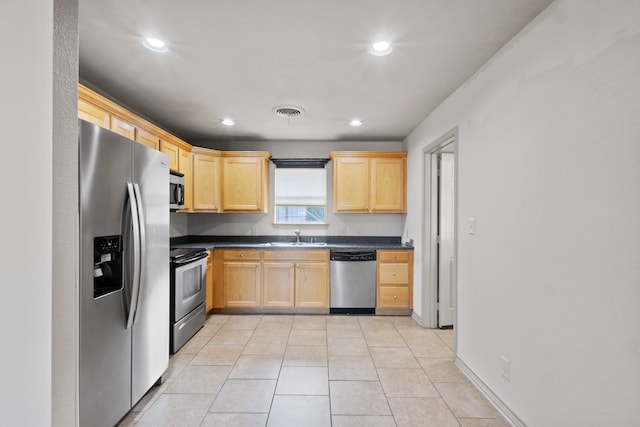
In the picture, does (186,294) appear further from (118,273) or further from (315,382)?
(315,382)

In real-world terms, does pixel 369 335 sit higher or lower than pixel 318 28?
lower

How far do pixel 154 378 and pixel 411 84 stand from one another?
3.11m

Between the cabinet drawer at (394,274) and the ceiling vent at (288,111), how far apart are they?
2.22 meters

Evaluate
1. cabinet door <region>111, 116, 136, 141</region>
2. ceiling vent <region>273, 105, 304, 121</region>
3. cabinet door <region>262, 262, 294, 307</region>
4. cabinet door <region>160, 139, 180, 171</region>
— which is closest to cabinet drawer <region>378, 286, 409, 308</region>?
cabinet door <region>262, 262, 294, 307</region>

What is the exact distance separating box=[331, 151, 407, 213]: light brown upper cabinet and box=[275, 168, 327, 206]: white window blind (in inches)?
17.5

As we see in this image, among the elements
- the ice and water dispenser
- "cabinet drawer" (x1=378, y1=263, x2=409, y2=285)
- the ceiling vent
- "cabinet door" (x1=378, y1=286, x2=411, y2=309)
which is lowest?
"cabinet door" (x1=378, y1=286, x2=411, y2=309)

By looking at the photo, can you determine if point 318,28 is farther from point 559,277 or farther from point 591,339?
point 591,339

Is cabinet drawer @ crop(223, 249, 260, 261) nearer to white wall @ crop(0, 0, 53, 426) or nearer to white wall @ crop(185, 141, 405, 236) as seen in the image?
white wall @ crop(185, 141, 405, 236)

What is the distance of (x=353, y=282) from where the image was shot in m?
4.06

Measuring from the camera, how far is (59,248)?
0.83 meters

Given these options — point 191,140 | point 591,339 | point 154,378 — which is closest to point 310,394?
point 154,378

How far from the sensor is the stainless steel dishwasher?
4059 mm

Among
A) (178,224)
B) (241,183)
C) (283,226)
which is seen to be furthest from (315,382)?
(178,224)

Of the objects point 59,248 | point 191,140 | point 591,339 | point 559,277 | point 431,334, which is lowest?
point 431,334
